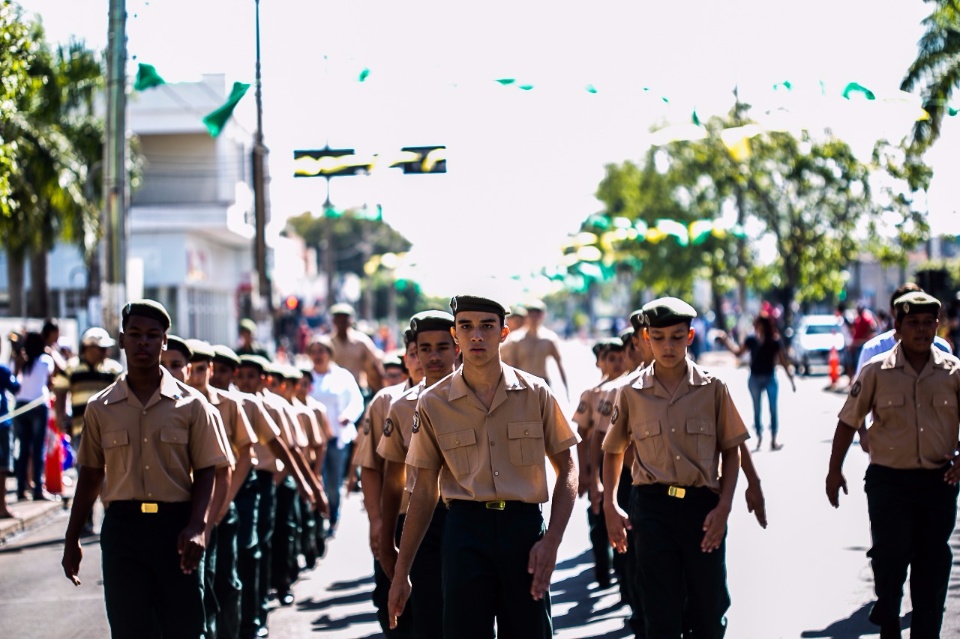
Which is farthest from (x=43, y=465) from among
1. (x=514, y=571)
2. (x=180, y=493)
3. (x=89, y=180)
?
(x=89, y=180)

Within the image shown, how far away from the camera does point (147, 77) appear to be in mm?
17047

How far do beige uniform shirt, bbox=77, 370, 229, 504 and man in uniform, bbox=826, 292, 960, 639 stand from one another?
11.0 ft

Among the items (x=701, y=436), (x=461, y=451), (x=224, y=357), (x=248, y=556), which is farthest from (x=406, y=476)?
(x=224, y=357)

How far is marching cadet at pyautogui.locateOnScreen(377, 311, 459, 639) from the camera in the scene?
22.4ft

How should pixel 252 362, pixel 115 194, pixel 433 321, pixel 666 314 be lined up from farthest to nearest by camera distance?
1. pixel 115 194
2. pixel 252 362
3. pixel 433 321
4. pixel 666 314

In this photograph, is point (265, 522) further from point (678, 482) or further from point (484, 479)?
point (484, 479)

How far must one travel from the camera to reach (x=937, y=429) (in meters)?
7.57

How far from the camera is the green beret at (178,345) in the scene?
7957 millimetres

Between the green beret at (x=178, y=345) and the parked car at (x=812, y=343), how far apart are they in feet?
104

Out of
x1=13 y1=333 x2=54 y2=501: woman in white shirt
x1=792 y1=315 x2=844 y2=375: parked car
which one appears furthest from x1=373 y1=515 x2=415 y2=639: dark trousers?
x1=792 y1=315 x2=844 y2=375: parked car

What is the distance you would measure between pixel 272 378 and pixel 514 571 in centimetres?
542

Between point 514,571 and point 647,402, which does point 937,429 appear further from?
point 514,571

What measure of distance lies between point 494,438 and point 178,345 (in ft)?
9.26

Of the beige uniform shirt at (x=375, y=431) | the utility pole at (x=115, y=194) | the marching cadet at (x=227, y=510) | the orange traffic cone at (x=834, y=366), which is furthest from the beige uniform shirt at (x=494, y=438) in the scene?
the orange traffic cone at (x=834, y=366)
